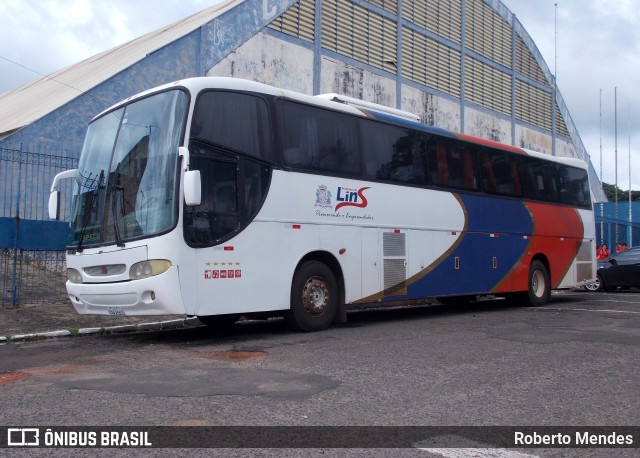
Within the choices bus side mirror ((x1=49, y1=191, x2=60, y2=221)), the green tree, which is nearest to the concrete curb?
bus side mirror ((x1=49, y1=191, x2=60, y2=221))

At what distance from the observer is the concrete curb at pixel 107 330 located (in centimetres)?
916

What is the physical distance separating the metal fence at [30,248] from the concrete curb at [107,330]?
2.35m

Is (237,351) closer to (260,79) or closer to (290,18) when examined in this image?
(260,79)

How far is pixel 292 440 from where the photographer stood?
411cm

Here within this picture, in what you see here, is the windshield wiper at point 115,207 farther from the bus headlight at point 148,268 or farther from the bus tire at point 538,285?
the bus tire at point 538,285

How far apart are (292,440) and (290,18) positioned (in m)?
18.2

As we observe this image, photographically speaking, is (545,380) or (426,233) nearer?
(545,380)

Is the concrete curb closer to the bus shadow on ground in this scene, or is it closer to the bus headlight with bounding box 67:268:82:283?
Answer: the bus shadow on ground

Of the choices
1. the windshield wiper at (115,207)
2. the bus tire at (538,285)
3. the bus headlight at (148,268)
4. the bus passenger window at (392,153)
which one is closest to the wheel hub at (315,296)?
the bus passenger window at (392,153)

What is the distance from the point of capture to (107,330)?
398 inches

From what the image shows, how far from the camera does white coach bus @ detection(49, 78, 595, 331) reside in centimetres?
788

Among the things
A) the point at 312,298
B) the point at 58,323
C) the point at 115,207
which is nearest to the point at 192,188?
the point at 115,207

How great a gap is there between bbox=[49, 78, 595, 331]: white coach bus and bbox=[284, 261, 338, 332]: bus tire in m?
0.02

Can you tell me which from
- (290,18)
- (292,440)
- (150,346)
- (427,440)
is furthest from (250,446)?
(290,18)
